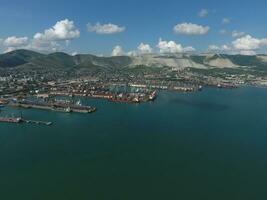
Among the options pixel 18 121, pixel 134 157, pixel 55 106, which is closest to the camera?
pixel 134 157

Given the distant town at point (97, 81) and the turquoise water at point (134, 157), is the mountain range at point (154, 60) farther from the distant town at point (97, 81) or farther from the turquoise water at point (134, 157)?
the turquoise water at point (134, 157)

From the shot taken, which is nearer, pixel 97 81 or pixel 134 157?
pixel 134 157

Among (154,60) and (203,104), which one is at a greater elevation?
(154,60)

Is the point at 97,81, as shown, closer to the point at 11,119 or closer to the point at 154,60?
the point at 11,119

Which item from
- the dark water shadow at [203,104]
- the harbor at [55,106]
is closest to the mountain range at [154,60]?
the dark water shadow at [203,104]

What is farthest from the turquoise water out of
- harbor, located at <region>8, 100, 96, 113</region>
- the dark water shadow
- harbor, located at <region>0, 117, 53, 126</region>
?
the dark water shadow

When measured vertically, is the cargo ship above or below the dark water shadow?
above

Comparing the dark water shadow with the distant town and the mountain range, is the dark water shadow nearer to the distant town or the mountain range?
the distant town

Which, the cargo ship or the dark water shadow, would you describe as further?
the dark water shadow

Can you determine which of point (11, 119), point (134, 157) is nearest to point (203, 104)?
point (11, 119)
